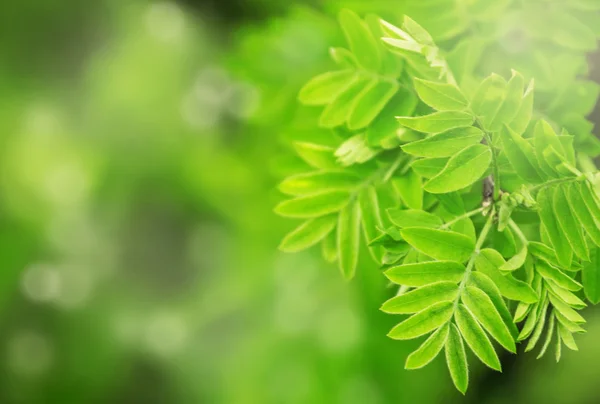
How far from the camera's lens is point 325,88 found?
0.49 m

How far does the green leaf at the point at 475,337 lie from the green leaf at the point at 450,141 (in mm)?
101

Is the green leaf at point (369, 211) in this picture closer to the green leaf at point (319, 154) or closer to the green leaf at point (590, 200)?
the green leaf at point (319, 154)

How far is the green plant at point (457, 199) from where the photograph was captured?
374 millimetres

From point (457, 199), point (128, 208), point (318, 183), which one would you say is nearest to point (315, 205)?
point (318, 183)

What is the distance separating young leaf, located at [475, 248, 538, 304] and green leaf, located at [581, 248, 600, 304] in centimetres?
8

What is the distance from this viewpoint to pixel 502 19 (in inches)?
21.4

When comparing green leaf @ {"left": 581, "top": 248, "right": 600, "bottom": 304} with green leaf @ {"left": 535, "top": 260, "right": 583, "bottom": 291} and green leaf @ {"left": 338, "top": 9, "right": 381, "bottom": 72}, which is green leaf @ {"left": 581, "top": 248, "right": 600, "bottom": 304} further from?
green leaf @ {"left": 338, "top": 9, "right": 381, "bottom": 72}

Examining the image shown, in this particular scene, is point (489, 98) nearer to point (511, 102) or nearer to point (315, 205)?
point (511, 102)

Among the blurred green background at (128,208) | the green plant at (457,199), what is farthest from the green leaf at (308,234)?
the blurred green background at (128,208)

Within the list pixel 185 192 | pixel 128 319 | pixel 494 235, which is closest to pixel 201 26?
pixel 185 192

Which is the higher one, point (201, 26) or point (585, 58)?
point (201, 26)

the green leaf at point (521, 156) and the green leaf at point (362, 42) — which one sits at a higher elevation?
the green leaf at point (362, 42)

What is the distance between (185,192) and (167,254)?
10.5 inches

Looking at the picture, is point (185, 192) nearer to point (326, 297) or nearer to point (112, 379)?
point (112, 379)
